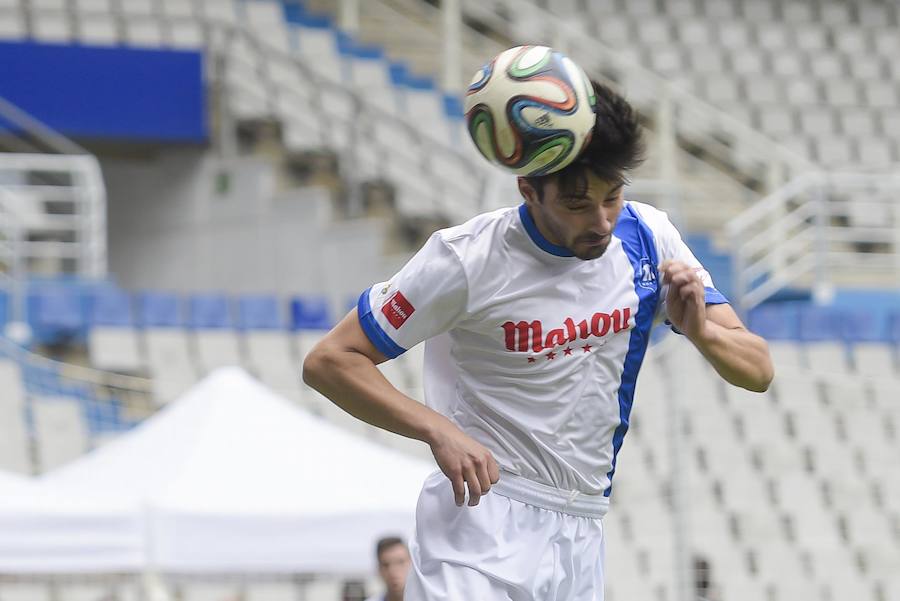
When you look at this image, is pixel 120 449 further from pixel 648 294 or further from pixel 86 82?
pixel 86 82

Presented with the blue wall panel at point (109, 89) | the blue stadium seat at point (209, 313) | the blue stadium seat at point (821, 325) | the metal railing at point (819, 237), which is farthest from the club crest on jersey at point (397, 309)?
the blue wall panel at point (109, 89)

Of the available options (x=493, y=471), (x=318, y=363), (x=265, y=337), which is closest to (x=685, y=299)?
(x=493, y=471)

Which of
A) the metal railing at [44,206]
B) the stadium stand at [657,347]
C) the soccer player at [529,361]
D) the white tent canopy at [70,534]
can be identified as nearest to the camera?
the soccer player at [529,361]

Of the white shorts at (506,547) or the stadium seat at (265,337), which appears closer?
the white shorts at (506,547)

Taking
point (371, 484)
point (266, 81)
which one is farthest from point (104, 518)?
point (266, 81)

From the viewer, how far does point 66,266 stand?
14.7 meters

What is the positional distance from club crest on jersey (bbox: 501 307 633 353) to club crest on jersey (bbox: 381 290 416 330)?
220 millimetres

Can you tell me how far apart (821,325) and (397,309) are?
953 centimetres

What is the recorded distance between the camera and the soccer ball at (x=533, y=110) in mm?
3316

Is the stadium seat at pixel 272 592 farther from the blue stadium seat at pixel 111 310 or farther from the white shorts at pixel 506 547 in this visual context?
the blue stadium seat at pixel 111 310

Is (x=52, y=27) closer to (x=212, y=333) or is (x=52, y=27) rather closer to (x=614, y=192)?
(x=212, y=333)

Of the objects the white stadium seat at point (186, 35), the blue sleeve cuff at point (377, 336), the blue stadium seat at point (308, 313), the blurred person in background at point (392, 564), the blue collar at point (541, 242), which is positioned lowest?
the blurred person in background at point (392, 564)

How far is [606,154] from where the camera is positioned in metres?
3.37

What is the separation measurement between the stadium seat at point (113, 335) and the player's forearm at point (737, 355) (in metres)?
8.38
